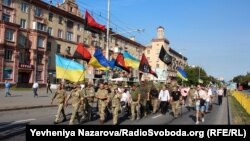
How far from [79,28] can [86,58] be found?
154 ft

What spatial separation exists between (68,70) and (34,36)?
130 ft

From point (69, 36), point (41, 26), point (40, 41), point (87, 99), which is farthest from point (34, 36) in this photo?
point (87, 99)

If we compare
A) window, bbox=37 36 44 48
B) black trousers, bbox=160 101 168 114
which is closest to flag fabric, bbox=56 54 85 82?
black trousers, bbox=160 101 168 114

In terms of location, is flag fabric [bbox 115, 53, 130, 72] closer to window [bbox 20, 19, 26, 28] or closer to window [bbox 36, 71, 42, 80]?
window [bbox 20, 19, 26, 28]

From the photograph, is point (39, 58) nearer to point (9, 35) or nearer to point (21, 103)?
point (9, 35)

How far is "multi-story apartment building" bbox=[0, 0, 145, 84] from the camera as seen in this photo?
5219 centimetres

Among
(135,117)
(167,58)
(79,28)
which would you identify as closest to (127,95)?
(135,117)

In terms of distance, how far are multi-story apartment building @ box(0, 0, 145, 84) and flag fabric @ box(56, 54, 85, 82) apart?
2607 centimetres

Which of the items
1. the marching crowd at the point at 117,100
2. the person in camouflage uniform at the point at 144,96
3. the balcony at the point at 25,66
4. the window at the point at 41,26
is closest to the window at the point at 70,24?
the window at the point at 41,26

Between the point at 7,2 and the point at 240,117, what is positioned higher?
the point at 7,2

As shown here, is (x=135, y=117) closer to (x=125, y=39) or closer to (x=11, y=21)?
(x=11, y=21)

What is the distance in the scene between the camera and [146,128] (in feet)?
25.9

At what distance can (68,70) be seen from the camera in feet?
63.1

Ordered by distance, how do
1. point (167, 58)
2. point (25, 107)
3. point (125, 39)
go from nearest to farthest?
point (25, 107), point (167, 58), point (125, 39)
